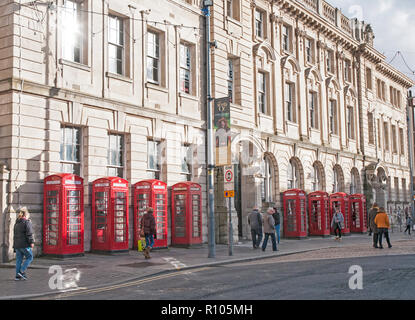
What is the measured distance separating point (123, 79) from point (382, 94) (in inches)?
Result: 1325

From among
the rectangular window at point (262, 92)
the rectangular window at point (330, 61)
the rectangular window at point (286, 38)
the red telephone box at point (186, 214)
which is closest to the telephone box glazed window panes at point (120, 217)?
the red telephone box at point (186, 214)

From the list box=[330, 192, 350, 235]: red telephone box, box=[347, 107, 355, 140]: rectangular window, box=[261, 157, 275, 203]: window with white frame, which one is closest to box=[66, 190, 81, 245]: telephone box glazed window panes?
box=[261, 157, 275, 203]: window with white frame

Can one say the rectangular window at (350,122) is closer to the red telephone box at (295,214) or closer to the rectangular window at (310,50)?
the rectangular window at (310,50)

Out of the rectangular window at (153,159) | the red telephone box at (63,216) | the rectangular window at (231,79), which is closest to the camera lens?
the red telephone box at (63,216)

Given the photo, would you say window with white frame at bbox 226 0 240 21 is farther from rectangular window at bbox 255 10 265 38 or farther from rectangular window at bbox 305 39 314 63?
rectangular window at bbox 305 39 314 63

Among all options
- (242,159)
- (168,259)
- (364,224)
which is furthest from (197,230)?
(364,224)

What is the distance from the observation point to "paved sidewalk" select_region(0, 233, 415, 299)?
38.4ft

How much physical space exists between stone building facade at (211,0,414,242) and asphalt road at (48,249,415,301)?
10.8 metres

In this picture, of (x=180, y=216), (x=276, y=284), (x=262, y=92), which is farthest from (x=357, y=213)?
(x=276, y=284)

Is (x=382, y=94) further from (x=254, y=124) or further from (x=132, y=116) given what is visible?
(x=132, y=116)

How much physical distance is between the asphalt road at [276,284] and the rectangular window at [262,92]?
15.9 m

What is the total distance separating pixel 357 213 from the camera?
35406 mm

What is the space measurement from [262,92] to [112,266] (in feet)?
57.0

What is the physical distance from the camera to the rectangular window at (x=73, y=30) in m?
18.6
